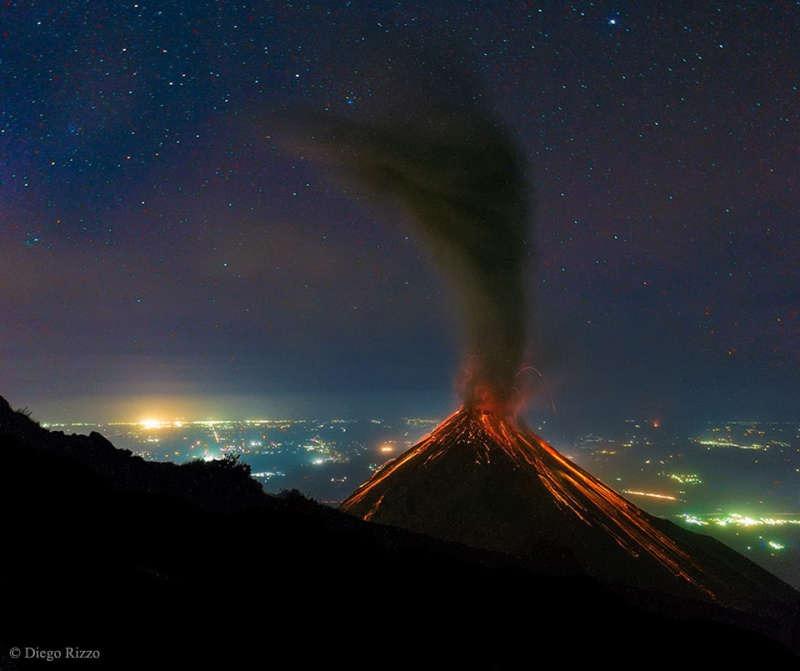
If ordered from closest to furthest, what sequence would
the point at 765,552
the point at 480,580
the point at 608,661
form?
the point at 608,661, the point at 480,580, the point at 765,552

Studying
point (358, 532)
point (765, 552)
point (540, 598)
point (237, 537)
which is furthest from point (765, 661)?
point (765, 552)

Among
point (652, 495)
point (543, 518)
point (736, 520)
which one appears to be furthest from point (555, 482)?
point (652, 495)

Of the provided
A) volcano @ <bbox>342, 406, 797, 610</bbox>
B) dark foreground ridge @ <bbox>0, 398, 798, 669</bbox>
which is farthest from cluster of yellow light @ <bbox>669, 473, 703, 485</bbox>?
dark foreground ridge @ <bbox>0, 398, 798, 669</bbox>

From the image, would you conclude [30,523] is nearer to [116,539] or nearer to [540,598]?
[116,539]

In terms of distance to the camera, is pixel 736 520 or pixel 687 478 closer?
pixel 736 520

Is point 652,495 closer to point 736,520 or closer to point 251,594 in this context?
point 736,520

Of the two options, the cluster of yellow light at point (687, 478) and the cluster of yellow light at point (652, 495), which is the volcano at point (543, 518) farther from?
the cluster of yellow light at point (687, 478)

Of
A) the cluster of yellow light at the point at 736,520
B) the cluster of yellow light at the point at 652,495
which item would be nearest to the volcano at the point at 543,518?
the cluster of yellow light at the point at 736,520
